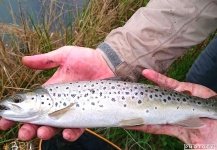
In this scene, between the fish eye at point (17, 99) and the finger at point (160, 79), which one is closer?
the fish eye at point (17, 99)

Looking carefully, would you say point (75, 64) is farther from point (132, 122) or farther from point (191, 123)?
point (191, 123)

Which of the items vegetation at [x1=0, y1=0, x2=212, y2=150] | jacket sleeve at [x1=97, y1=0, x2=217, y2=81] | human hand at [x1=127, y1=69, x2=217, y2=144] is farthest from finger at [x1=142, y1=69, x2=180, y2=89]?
vegetation at [x1=0, y1=0, x2=212, y2=150]

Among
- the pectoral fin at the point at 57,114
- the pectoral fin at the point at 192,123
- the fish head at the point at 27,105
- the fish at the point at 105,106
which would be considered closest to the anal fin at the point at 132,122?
the fish at the point at 105,106

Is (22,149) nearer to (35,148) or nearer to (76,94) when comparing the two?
(35,148)

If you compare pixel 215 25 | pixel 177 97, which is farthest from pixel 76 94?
pixel 215 25

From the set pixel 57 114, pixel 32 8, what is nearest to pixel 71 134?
pixel 57 114

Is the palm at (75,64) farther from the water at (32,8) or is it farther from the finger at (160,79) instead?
the water at (32,8)
